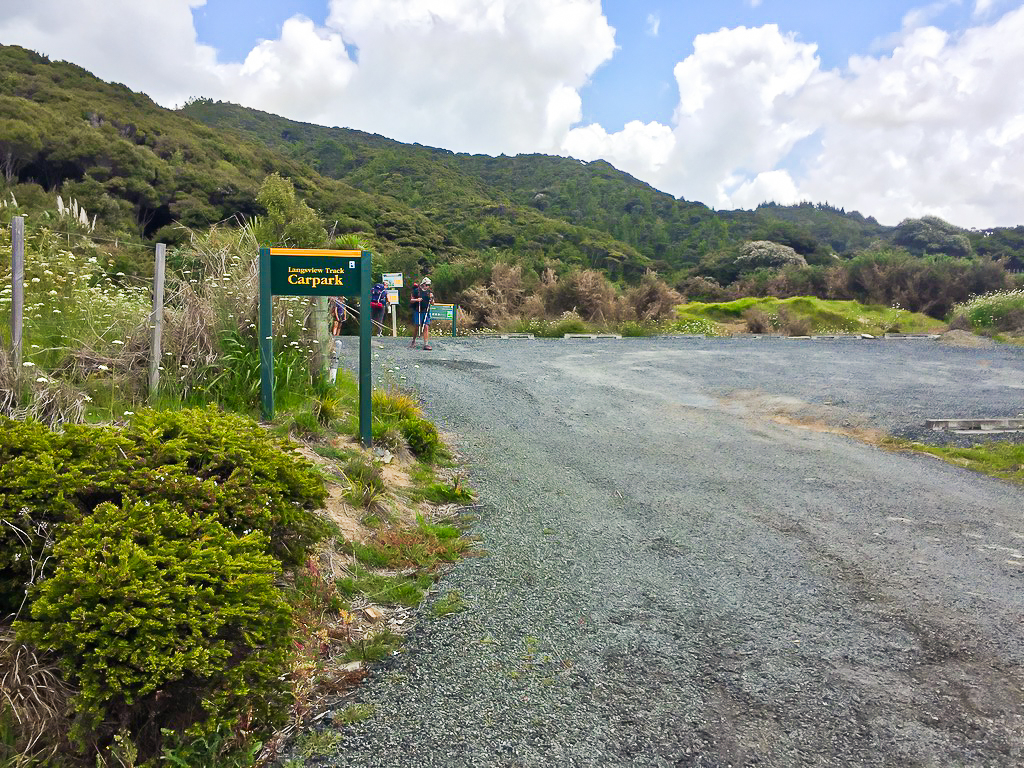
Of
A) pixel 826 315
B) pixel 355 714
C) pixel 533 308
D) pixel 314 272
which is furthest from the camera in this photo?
pixel 826 315

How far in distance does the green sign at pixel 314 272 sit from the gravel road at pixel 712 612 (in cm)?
213

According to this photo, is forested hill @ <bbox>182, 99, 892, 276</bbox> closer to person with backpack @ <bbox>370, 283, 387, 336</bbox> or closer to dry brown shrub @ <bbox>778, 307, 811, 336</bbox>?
dry brown shrub @ <bbox>778, 307, 811, 336</bbox>

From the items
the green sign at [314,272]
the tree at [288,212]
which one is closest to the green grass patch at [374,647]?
the green sign at [314,272]

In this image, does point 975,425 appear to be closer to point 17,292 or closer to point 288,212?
point 17,292

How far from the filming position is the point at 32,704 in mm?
2461

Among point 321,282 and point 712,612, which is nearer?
point 712,612

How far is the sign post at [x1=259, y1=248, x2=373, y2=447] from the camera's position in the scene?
623cm

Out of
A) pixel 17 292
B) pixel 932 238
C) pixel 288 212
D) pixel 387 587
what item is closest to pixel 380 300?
pixel 288 212

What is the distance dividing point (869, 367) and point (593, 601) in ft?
41.7

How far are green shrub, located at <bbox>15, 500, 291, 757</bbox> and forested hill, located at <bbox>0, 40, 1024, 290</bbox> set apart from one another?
44.6ft

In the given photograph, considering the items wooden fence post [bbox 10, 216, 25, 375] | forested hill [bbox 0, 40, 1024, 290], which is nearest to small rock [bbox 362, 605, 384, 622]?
wooden fence post [bbox 10, 216, 25, 375]

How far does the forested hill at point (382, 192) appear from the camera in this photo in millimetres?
36625

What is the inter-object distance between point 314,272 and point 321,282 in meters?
0.10

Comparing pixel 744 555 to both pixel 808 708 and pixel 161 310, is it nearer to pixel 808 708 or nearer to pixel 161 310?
pixel 808 708
